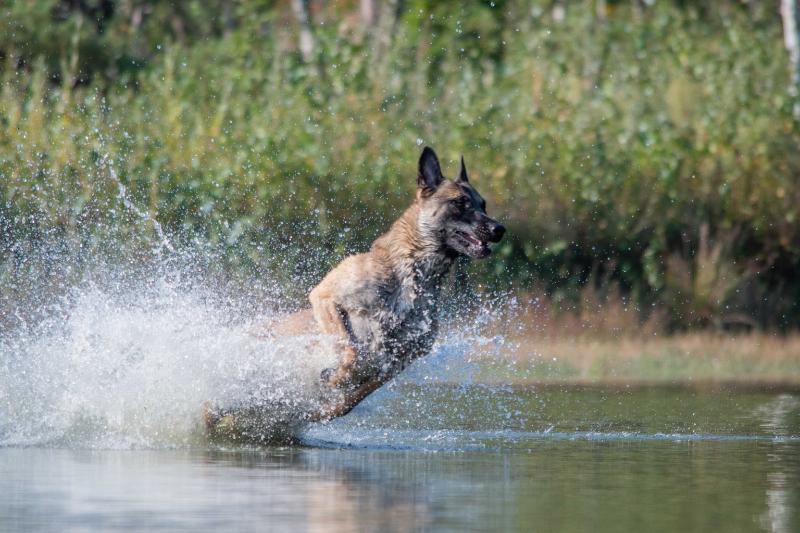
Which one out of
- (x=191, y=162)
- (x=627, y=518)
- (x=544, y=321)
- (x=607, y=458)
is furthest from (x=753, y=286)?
(x=627, y=518)

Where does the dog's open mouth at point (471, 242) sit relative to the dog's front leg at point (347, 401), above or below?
above

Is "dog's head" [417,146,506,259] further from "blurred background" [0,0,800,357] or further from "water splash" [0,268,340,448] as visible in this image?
"blurred background" [0,0,800,357]

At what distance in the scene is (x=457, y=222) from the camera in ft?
35.0

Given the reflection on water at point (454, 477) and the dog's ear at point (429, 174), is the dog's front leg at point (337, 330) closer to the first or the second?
the reflection on water at point (454, 477)

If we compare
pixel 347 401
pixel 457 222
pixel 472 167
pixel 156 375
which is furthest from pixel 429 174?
pixel 472 167

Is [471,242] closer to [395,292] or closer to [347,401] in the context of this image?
[395,292]

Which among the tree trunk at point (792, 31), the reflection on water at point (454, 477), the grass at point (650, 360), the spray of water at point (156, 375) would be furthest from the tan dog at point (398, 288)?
the tree trunk at point (792, 31)

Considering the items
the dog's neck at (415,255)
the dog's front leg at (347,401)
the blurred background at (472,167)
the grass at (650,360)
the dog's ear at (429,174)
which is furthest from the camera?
the blurred background at (472,167)

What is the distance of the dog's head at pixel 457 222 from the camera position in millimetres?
10594

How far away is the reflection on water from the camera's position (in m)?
7.02

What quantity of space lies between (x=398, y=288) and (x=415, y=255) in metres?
0.26

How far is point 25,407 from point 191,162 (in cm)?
743

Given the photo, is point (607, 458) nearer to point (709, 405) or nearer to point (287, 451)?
point (287, 451)

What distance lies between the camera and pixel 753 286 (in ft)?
56.9
